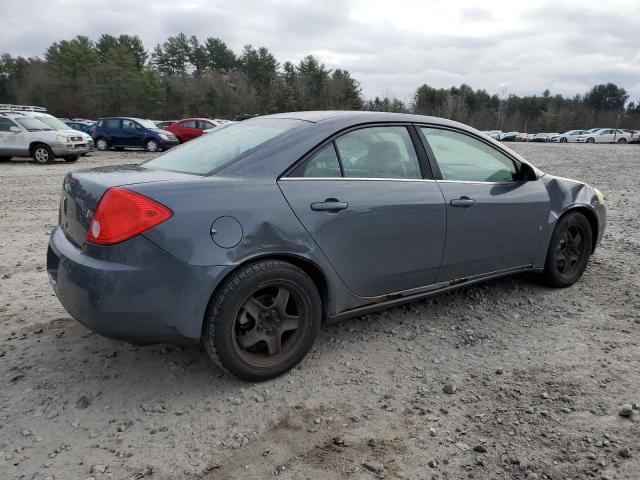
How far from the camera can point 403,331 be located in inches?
137

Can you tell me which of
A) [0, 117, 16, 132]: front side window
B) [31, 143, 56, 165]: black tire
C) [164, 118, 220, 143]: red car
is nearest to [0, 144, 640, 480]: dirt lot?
[31, 143, 56, 165]: black tire

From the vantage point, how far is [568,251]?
4336mm

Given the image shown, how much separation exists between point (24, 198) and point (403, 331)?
7.73 metres

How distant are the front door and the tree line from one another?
51.1 meters

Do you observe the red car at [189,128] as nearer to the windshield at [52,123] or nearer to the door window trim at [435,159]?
the windshield at [52,123]

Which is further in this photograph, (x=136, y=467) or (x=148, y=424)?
(x=148, y=424)

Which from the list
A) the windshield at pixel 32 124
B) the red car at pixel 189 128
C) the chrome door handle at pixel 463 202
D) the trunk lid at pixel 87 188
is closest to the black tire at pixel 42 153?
the windshield at pixel 32 124

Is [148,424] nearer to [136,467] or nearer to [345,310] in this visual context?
[136,467]

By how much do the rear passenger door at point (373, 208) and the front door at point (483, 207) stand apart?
0.15 m

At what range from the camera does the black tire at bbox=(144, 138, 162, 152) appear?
20.2m

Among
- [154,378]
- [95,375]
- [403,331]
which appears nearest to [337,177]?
[403,331]

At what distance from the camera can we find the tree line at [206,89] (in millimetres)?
59969

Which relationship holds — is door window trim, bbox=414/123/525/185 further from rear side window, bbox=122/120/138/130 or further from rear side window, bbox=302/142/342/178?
rear side window, bbox=122/120/138/130

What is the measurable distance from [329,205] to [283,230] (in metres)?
0.34
